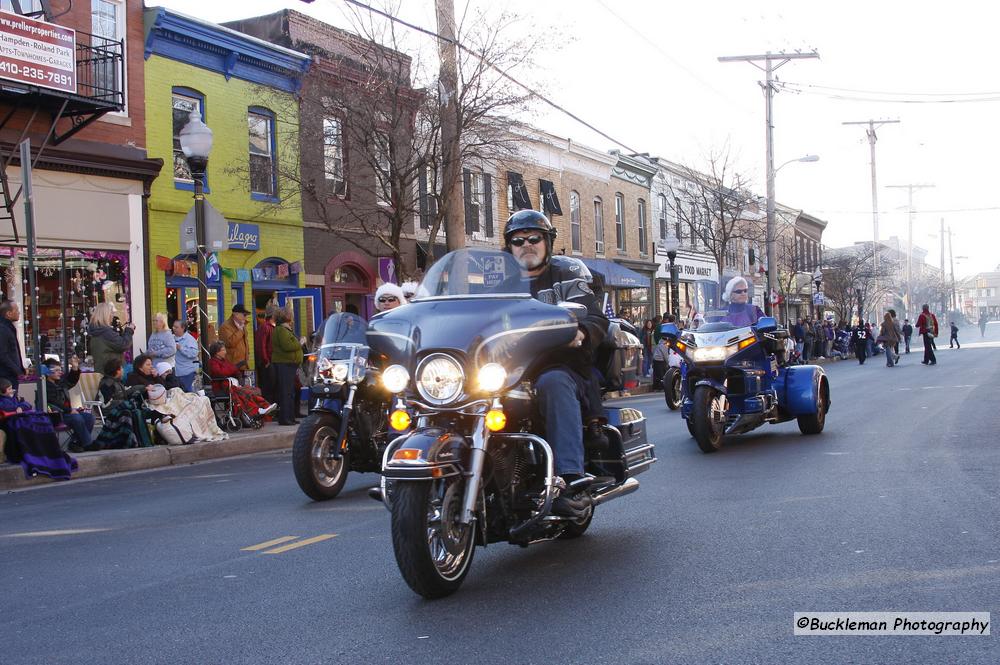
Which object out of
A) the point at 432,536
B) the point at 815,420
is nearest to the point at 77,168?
the point at 815,420

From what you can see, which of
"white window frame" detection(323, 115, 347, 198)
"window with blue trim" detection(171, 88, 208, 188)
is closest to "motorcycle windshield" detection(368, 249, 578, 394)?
"window with blue trim" detection(171, 88, 208, 188)

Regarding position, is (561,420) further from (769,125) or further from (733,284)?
(769,125)

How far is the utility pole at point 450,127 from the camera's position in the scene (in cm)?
1734

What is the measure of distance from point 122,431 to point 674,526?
8.15m

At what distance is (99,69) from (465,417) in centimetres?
1553

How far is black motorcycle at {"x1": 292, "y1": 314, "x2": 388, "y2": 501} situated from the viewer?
324 inches

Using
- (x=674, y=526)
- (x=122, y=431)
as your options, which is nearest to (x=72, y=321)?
(x=122, y=431)

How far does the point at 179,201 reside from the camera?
64.6 feet

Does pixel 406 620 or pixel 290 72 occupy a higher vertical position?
pixel 290 72

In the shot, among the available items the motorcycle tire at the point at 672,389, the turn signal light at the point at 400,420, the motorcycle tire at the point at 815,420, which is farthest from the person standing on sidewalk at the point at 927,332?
the turn signal light at the point at 400,420

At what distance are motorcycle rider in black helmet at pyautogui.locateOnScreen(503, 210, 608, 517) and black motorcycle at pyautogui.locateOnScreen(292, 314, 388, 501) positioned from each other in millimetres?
2487

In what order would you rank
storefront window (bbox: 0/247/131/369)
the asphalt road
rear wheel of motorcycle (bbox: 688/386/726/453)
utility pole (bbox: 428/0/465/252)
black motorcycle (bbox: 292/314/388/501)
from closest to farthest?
the asphalt road, black motorcycle (bbox: 292/314/388/501), rear wheel of motorcycle (bbox: 688/386/726/453), storefront window (bbox: 0/247/131/369), utility pole (bbox: 428/0/465/252)

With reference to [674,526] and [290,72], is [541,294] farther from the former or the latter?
[290,72]

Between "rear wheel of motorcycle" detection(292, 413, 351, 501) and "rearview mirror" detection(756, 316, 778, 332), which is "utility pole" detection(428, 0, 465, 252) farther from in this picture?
"rear wheel of motorcycle" detection(292, 413, 351, 501)
